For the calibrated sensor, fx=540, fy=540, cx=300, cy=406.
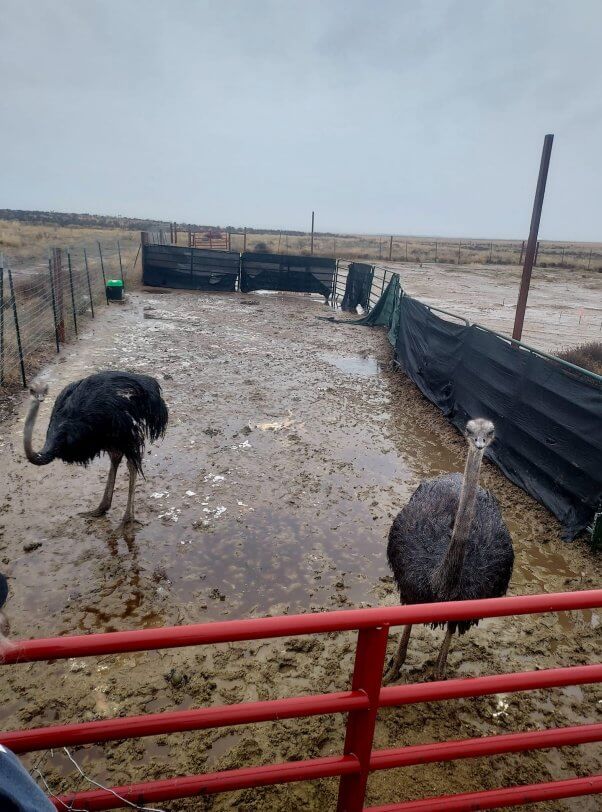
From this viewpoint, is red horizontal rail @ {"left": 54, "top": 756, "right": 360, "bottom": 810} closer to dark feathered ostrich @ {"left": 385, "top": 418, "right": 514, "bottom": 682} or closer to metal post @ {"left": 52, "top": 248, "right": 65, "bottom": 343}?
dark feathered ostrich @ {"left": 385, "top": 418, "right": 514, "bottom": 682}

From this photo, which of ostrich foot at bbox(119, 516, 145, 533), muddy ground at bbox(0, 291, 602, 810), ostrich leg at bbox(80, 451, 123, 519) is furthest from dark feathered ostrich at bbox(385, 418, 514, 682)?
ostrich leg at bbox(80, 451, 123, 519)

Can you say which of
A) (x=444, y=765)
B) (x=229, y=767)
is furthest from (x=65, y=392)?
(x=444, y=765)

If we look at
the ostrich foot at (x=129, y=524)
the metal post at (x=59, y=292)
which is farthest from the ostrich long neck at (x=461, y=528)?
the metal post at (x=59, y=292)

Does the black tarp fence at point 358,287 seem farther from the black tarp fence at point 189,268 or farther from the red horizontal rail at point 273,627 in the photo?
the red horizontal rail at point 273,627

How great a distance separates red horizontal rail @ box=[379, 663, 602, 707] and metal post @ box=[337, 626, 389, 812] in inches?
2.5

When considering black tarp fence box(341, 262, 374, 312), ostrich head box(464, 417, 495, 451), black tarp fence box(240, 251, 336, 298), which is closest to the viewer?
ostrich head box(464, 417, 495, 451)

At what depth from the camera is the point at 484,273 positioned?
110 feet

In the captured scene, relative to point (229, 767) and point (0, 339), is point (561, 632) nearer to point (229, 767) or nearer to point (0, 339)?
point (229, 767)

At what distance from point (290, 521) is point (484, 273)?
105ft

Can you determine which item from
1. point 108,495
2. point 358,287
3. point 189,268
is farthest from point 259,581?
point 189,268

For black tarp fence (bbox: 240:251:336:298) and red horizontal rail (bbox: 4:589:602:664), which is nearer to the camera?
red horizontal rail (bbox: 4:589:602:664)

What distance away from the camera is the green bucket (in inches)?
597

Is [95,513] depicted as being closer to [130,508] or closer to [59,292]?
[130,508]

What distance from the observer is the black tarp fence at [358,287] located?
52.5ft
